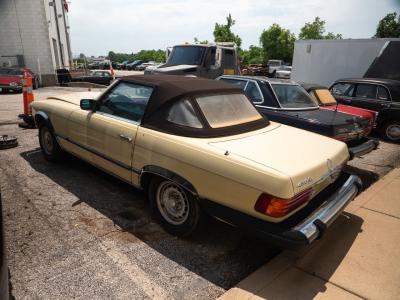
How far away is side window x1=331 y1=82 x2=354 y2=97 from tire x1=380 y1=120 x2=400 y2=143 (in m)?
1.30

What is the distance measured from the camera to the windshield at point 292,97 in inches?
249

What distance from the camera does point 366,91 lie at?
895cm

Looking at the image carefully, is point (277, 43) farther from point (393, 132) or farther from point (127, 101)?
point (127, 101)

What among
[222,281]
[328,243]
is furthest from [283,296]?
[328,243]

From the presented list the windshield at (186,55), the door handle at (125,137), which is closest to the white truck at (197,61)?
the windshield at (186,55)

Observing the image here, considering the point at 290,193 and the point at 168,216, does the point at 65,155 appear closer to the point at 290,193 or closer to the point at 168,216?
the point at 168,216

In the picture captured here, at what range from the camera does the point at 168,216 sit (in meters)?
3.58

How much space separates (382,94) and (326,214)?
715 centimetres

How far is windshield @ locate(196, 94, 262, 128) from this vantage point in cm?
349

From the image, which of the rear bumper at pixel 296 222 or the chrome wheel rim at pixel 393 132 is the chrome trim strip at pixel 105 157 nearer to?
the rear bumper at pixel 296 222

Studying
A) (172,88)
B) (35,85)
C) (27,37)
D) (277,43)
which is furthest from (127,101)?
(277,43)

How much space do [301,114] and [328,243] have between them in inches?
115

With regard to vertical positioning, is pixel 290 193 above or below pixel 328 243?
above

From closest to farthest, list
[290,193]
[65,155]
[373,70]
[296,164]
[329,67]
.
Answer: [290,193] → [296,164] → [65,155] → [373,70] → [329,67]
